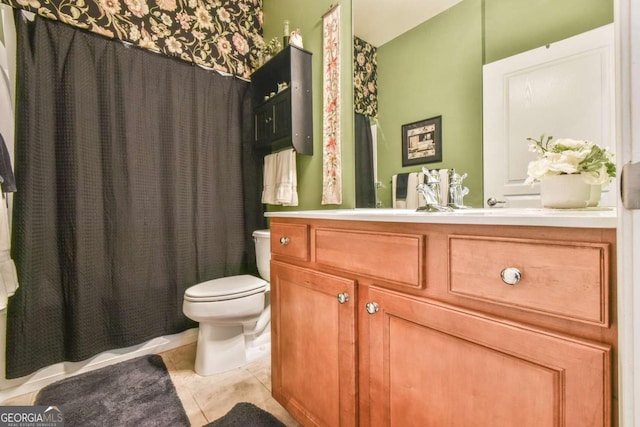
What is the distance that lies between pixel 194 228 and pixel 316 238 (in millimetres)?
1205

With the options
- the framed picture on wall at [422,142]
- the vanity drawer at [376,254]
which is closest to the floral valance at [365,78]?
the framed picture on wall at [422,142]

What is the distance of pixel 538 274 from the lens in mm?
503

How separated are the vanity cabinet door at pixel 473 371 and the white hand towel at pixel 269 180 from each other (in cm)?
129

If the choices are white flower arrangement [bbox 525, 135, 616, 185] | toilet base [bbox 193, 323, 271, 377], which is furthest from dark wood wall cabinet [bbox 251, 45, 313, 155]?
white flower arrangement [bbox 525, 135, 616, 185]

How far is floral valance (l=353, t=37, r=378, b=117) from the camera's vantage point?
1412 mm

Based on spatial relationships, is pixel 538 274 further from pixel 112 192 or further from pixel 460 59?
pixel 112 192

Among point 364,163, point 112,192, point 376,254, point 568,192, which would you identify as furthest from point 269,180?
point 568,192

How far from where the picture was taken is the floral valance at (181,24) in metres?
1.49

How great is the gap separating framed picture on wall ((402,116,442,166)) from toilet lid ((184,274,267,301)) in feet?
3.45

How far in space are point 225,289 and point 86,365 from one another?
881 millimetres

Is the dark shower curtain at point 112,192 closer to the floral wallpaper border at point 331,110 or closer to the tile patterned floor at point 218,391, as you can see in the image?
the tile patterned floor at point 218,391

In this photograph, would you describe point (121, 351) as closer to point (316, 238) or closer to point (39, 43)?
point (316, 238)

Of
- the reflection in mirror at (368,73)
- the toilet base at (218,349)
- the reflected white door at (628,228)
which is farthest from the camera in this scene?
the toilet base at (218,349)

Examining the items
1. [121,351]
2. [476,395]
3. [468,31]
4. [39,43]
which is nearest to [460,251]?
[476,395]
